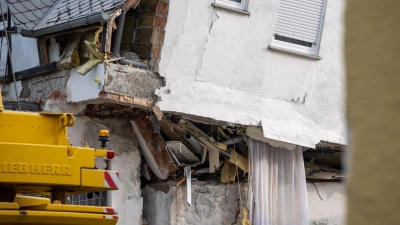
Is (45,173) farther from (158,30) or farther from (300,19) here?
(300,19)

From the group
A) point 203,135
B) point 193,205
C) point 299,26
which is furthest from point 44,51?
point 299,26

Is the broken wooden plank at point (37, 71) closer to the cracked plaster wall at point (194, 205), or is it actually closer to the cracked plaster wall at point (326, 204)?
the cracked plaster wall at point (194, 205)

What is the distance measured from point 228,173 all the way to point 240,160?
384mm

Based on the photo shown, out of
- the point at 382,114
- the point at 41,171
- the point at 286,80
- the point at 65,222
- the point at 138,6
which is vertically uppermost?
the point at 138,6

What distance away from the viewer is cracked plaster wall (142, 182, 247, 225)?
13.0 meters

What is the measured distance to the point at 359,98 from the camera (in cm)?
195

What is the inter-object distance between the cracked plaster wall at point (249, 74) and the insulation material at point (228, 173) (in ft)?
3.57

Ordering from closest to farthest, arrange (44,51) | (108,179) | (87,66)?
(108,179) < (87,66) < (44,51)

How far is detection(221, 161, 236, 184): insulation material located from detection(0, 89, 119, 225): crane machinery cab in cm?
607

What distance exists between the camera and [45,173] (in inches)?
282

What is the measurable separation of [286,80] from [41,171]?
7.26 metres

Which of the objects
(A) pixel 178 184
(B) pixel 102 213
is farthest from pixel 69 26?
(B) pixel 102 213

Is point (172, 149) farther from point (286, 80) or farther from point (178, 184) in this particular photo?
point (286, 80)

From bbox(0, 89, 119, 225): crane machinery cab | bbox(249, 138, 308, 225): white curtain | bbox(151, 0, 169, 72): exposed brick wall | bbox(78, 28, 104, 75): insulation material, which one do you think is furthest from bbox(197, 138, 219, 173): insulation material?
bbox(0, 89, 119, 225): crane machinery cab
